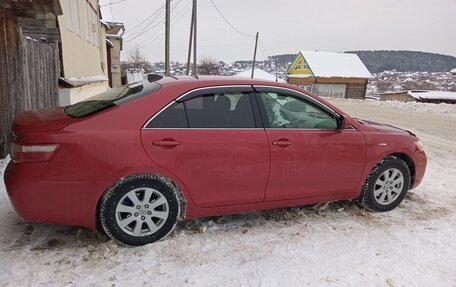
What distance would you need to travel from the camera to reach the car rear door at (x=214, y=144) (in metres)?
3.31

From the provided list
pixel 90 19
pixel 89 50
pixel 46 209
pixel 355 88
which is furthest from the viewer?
pixel 355 88

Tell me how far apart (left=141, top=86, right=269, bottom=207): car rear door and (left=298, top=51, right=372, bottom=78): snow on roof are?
4403 centimetres

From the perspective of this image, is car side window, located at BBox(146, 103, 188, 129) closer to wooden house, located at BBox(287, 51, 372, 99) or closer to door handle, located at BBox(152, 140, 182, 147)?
door handle, located at BBox(152, 140, 182, 147)

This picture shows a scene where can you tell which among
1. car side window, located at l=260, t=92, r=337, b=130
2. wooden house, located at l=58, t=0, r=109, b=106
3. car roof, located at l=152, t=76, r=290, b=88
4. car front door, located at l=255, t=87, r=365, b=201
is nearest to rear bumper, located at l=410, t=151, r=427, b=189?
car front door, located at l=255, t=87, r=365, b=201

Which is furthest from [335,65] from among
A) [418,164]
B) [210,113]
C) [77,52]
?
[210,113]

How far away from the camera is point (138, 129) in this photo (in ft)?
10.6

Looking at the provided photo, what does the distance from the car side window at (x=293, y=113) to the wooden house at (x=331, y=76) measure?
42279 millimetres

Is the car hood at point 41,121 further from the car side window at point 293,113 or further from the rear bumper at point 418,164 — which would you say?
the rear bumper at point 418,164

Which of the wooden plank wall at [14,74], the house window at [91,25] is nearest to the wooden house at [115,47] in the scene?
the house window at [91,25]

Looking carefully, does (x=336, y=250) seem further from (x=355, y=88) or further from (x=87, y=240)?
(x=355, y=88)

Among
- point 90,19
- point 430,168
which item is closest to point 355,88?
point 90,19

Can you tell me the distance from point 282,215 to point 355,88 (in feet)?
153

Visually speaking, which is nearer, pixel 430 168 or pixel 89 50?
pixel 430 168

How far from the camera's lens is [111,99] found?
11.9 ft
